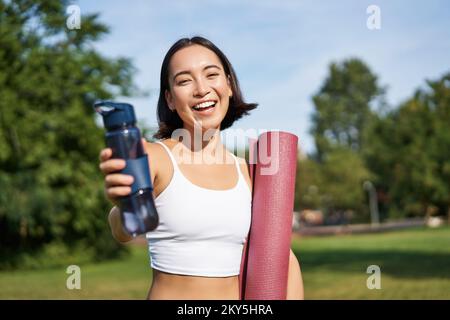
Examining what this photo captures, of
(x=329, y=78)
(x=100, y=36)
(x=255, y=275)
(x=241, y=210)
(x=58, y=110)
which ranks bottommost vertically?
(x=255, y=275)

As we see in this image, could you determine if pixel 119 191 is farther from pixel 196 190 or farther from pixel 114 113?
pixel 196 190

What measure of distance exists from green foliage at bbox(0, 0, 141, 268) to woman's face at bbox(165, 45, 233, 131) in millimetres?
18976

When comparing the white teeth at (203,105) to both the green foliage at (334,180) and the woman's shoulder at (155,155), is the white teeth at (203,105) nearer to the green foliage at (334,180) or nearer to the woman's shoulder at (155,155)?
the woman's shoulder at (155,155)

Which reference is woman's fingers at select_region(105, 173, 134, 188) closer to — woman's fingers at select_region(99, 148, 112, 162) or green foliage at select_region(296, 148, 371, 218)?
woman's fingers at select_region(99, 148, 112, 162)

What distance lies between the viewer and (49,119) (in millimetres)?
21094

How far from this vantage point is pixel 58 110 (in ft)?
72.1

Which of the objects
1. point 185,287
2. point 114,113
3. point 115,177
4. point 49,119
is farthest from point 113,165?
point 49,119

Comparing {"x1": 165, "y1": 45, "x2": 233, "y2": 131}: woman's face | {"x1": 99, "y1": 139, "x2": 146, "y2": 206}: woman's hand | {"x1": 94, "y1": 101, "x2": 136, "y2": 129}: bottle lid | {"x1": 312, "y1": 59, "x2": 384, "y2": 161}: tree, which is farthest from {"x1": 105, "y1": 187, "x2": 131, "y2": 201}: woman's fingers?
{"x1": 312, "y1": 59, "x2": 384, "y2": 161}: tree

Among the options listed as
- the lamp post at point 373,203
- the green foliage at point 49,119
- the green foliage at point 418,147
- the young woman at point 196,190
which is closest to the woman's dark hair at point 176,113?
the young woman at point 196,190

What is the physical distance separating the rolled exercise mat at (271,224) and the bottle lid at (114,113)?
0.78 metres

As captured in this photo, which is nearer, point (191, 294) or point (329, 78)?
point (191, 294)

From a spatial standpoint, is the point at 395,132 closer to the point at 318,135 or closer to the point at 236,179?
the point at 318,135

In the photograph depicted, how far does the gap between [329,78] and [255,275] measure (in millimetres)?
86649
